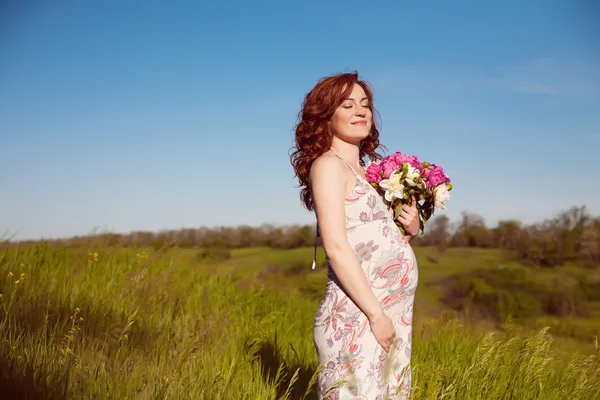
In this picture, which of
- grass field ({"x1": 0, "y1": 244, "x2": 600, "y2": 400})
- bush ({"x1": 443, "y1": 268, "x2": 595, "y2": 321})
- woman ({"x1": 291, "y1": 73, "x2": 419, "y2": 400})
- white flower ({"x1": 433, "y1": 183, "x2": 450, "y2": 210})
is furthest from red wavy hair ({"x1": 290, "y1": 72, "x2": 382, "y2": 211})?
bush ({"x1": 443, "y1": 268, "x2": 595, "y2": 321})

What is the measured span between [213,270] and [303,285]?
14.9 ft

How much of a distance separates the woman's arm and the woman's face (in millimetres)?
463

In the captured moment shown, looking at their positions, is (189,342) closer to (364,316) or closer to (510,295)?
(364,316)

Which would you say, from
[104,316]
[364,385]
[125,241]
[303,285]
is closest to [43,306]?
[104,316]

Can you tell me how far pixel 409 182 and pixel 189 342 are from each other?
5.79ft

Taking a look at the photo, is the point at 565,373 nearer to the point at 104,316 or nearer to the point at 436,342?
the point at 436,342

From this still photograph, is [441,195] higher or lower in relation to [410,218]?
higher

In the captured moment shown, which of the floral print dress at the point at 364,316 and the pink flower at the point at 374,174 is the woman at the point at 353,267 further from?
the pink flower at the point at 374,174

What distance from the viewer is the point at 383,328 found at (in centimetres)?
279

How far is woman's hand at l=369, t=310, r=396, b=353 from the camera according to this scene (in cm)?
278

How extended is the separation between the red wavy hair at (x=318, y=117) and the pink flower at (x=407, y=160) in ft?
1.29

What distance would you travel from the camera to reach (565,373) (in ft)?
14.6

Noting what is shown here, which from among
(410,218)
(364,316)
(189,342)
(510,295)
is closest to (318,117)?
(410,218)

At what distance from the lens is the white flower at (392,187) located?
3289 mm
